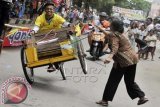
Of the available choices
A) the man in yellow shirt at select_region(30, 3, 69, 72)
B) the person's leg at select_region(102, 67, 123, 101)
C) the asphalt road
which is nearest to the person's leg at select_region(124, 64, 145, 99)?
the person's leg at select_region(102, 67, 123, 101)

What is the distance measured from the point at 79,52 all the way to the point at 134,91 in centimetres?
155

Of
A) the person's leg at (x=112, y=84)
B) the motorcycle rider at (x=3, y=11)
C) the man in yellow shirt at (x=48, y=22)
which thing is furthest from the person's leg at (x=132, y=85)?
the motorcycle rider at (x=3, y=11)

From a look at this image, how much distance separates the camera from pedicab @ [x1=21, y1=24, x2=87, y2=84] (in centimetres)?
810

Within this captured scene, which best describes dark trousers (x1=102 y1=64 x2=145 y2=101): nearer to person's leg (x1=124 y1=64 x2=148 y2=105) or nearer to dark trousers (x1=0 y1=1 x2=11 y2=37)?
person's leg (x1=124 y1=64 x2=148 y2=105)

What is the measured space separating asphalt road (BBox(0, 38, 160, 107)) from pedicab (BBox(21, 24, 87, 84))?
20.8 inches

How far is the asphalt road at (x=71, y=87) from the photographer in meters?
7.39

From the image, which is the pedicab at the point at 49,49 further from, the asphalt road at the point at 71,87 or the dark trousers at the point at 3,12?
the dark trousers at the point at 3,12

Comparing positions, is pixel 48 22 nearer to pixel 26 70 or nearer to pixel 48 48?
pixel 48 48

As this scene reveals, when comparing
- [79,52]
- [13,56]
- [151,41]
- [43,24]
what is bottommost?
[151,41]

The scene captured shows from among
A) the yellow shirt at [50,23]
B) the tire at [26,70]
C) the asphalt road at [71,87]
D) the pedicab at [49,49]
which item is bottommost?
the asphalt road at [71,87]

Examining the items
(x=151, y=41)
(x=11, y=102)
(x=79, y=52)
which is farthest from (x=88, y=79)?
(x=151, y=41)

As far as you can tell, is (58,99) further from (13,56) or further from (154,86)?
(13,56)

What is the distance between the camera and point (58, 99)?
24.5 feet

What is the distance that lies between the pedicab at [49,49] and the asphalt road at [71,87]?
0.53m
